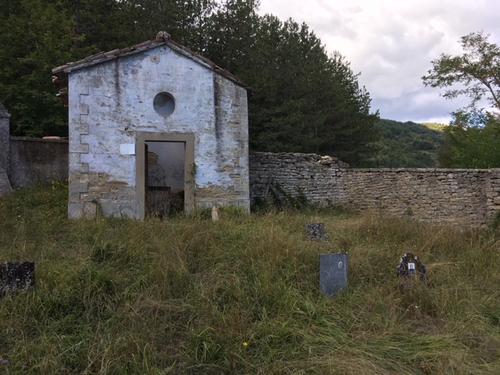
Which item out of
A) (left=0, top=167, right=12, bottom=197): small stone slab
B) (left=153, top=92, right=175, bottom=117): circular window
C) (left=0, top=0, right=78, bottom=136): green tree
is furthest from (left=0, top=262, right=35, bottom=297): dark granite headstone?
(left=0, top=0, right=78, bottom=136): green tree

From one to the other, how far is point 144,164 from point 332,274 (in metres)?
6.04

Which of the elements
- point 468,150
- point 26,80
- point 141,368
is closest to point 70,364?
point 141,368

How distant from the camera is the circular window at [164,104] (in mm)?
Result: 10172

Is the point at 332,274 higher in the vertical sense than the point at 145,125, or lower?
lower

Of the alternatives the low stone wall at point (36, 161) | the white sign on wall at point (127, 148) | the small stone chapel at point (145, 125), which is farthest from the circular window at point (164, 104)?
the low stone wall at point (36, 161)

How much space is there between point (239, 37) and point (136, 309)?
19725mm

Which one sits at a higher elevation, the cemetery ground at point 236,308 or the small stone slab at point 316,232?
the small stone slab at point 316,232

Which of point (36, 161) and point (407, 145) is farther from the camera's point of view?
point (407, 145)

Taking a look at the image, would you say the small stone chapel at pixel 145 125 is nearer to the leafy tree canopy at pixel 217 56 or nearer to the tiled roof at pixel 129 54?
the tiled roof at pixel 129 54

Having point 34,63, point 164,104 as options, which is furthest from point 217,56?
point 164,104

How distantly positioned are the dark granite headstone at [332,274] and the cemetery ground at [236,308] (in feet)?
0.52

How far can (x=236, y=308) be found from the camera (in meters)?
4.59

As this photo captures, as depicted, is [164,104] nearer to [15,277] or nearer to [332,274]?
[15,277]

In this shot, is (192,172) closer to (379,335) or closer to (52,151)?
(52,151)
